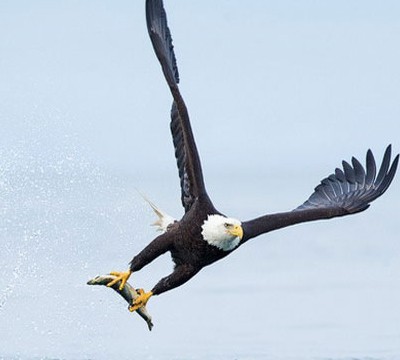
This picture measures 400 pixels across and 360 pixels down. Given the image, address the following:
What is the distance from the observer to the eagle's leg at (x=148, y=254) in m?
16.9

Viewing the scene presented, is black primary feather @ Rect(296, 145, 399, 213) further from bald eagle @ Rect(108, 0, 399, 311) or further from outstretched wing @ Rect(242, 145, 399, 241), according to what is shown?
bald eagle @ Rect(108, 0, 399, 311)

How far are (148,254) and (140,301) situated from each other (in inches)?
23.7

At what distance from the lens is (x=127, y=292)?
16859mm

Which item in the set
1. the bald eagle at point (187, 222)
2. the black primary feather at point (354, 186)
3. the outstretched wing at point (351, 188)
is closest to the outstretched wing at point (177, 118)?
the bald eagle at point (187, 222)

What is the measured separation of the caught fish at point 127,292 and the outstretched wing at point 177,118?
146cm

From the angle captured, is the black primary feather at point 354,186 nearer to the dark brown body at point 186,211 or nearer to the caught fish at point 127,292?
the dark brown body at point 186,211

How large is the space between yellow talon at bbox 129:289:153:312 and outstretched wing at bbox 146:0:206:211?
1408mm

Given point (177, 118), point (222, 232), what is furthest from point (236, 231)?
point (177, 118)

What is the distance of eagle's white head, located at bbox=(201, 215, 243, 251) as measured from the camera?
16953 millimetres

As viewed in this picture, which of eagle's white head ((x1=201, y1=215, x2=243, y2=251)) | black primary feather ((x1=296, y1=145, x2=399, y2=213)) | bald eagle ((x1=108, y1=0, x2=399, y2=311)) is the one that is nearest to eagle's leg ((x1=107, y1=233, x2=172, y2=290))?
bald eagle ((x1=108, y1=0, x2=399, y2=311))

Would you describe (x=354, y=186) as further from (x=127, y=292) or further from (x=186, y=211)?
(x=127, y=292)

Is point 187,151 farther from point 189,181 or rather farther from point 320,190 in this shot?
point 320,190

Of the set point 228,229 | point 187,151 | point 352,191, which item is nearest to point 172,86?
point 187,151

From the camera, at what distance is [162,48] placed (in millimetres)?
18062
